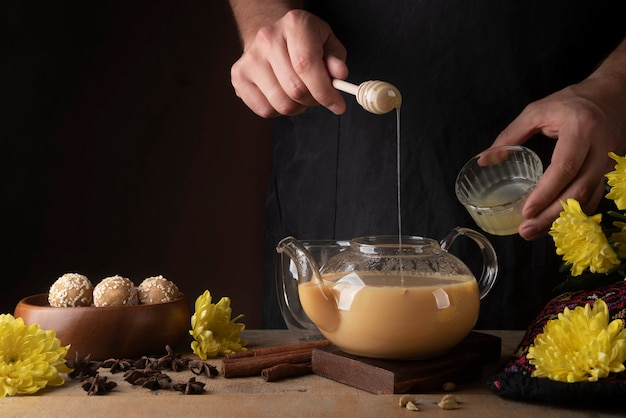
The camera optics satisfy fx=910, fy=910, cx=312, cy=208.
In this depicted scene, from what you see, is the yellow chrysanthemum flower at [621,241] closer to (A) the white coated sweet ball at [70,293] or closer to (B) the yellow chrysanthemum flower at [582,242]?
(B) the yellow chrysanthemum flower at [582,242]

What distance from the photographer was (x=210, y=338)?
58.3 inches

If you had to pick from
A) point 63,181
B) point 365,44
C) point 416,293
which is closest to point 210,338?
point 416,293

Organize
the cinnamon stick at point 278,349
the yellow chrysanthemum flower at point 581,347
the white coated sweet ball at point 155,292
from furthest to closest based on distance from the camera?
1. the white coated sweet ball at point 155,292
2. the cinnamon stick at point 278,349
3. the yellow chrysanthemum flower at point 581,347

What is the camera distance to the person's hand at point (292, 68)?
151cm

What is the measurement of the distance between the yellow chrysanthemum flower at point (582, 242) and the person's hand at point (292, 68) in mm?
434

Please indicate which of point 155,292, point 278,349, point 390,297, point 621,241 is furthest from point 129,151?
point 621,241

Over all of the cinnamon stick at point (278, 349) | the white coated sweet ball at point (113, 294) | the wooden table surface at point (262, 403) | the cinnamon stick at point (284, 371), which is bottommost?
the wooden table surface at point (262, 403)

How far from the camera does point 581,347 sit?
116 centimetres

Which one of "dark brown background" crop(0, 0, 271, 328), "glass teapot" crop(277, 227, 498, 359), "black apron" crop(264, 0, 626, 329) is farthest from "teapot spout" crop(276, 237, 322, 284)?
"dark brown background" crop(0, 0, 271, 328)

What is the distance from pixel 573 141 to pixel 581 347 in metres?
0.50

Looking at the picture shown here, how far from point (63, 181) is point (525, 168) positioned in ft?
5.20

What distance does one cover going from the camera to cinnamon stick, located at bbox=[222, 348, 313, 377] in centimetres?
134

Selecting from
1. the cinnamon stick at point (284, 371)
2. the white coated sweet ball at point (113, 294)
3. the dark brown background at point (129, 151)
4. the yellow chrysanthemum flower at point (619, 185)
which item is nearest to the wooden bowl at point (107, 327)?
the white coated sweet ball at point (113, 294)

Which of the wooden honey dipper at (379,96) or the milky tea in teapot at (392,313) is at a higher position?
the wooden honey dipper at (379,96)
